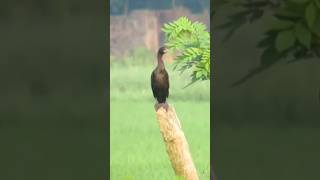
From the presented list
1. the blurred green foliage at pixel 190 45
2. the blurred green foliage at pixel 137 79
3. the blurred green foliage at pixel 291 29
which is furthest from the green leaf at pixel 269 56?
the blurred green foliage at pixel 137 79

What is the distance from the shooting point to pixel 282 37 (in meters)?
0.91

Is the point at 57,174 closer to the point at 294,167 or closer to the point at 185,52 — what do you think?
the point at 185,52

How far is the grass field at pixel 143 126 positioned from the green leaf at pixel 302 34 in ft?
7.56

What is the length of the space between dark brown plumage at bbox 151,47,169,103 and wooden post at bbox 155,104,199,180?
43mm

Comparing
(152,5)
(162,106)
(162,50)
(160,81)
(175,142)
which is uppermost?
(152,5)

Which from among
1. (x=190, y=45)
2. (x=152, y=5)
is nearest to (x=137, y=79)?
(x=152, y=5)

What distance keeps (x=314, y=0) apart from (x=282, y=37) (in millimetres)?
71

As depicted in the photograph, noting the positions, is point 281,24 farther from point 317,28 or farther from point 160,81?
point 160,81

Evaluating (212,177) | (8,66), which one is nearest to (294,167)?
(212,177)

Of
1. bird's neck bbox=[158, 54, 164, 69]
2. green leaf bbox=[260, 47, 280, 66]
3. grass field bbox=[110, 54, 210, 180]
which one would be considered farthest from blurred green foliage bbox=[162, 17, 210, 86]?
green leaf bbox=[260, 47, 280, 66]

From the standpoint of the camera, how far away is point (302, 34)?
906 millimetres

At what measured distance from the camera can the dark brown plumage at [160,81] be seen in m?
2.63

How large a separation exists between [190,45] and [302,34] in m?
1.55

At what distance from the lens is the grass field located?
11.0ft
